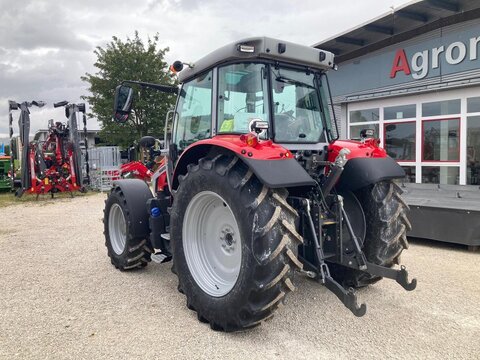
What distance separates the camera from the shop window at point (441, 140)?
404 inches

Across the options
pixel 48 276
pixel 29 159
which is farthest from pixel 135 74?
pixel 48 276

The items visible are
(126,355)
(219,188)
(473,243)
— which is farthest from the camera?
(473,243)

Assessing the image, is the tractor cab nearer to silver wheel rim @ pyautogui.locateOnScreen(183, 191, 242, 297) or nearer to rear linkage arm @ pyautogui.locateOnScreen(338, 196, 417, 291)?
silver wheel rim @ pyautogui.locateOnScreen(183, 191, 242, 297)

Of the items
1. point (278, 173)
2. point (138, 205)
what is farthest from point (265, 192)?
point (138, 205)

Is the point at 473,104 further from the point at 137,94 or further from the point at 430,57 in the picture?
the point at 137,94

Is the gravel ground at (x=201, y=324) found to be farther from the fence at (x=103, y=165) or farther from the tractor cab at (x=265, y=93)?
the fence at (x=103, y=165)

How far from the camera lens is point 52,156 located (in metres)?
13.1

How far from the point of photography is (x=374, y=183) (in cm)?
362

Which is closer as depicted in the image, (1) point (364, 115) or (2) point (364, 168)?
(2) point (364, 168)

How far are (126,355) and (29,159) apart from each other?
11520 millimetres

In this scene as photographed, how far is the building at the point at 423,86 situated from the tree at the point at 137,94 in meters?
9.37

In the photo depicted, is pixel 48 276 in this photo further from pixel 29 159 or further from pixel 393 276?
pixel 29 159

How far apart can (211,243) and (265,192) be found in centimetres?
101

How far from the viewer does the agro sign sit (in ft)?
32.3
